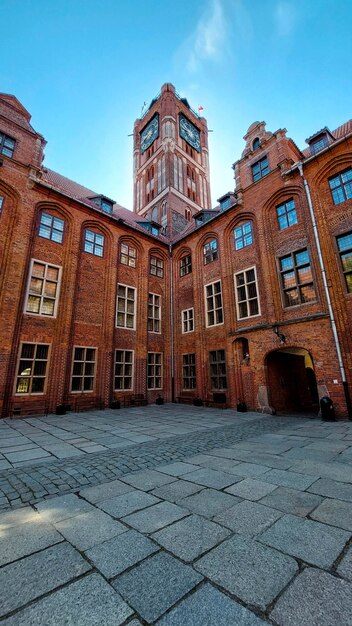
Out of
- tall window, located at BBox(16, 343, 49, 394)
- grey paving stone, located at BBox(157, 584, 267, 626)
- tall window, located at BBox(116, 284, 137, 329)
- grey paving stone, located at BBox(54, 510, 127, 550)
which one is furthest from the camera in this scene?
tall window, located at BBox(116, 284, 137, 329)

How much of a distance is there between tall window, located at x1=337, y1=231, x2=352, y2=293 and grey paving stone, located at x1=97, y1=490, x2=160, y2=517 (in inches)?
450

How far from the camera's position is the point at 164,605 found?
1806 millimetres

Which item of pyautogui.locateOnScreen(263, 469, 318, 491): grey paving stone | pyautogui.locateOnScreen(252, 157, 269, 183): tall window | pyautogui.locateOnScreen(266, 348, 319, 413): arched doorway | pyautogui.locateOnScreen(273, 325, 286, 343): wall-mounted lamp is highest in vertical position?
pyautogui.locateOnScreen(252, 157, 269, 183): tall window

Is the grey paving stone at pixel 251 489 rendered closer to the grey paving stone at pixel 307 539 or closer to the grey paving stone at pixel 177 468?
the grey paving stone at pixel 307 539

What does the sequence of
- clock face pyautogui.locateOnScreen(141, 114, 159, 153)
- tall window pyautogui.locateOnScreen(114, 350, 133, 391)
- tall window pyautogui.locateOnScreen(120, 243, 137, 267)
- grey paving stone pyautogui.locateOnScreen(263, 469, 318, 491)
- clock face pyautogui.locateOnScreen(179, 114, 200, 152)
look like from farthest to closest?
clock face pyautogui.locateOnScreen(179, 114, 200, 152) < clock face pyautogui.locateOnScreen(141, 114, 159, 153) < tall window pyautogui.locateOnScreen(120, 243, 137, 267) < tall window pyautogui.locateOnScreen(114, 350, 133, 391) < grey paving stone pyautogui.locateOnScreen(263, 469, 318, 491)

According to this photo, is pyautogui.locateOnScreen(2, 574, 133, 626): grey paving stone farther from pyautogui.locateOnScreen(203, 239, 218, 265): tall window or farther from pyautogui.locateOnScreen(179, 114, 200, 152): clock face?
pyautogui.locateOnScreen(179, 114, 200, 152): clock face

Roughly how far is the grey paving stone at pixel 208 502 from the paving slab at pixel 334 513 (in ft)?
3.10

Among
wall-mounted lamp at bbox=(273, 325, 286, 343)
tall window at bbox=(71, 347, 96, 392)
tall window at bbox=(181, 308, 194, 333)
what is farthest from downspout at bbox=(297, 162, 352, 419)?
tall window at bbox=(71, 347, 96, 392)

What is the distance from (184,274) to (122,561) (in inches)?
722

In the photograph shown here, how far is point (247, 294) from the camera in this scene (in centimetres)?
1487

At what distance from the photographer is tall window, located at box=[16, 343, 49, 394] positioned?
1249 centimetres

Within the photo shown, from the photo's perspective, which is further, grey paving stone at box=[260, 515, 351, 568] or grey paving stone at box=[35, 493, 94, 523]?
grey paving stone at box=[35, 493, 94, 523]

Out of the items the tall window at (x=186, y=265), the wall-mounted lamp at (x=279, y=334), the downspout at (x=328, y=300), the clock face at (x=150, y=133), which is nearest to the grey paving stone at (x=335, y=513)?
the downspout at (x=328, y=300)

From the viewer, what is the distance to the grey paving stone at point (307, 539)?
2.31m
